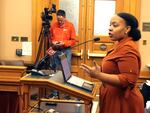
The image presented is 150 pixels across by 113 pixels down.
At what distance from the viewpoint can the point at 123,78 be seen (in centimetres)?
205

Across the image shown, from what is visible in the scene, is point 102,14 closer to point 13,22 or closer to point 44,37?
point 44,37

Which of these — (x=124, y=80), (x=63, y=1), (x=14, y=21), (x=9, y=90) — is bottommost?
(x=9, y=90)

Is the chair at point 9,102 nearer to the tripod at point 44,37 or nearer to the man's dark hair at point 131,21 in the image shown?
the man's dark hair at point 131,21

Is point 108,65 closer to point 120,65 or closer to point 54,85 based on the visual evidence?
point 120,65

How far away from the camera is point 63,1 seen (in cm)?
590

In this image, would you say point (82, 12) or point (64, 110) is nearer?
point (64, 110)

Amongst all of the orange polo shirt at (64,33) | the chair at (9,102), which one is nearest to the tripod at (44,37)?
the orange polo shirt at (64,33)

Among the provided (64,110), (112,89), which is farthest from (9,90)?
(112,89)

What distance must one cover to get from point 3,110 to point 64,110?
0.71 metres

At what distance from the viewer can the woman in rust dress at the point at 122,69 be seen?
207 cm

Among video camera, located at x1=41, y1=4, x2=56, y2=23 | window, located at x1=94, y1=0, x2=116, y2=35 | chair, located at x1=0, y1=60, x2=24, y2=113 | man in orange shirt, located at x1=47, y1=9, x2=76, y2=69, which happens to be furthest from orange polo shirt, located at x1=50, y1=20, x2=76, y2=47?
chair, located at x1=0, y1=60, x2=24, y2=113

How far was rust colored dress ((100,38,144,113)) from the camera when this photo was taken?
2.07 metres

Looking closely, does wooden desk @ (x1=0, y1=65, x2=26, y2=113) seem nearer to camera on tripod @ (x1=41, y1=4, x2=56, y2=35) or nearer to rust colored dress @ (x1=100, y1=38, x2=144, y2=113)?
rust colored dress @ (x1=100, y1=38, x2=144, y2=113)

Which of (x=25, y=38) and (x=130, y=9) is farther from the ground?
(x=130, y=9)
